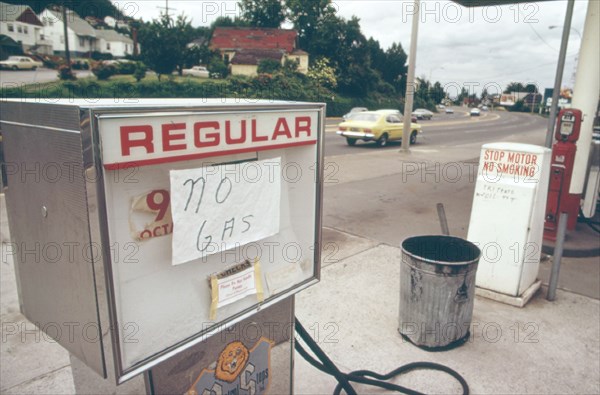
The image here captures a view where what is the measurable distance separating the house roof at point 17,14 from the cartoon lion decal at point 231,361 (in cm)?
6181

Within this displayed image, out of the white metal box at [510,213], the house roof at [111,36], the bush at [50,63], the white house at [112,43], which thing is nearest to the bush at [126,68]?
the bush at [50,63]

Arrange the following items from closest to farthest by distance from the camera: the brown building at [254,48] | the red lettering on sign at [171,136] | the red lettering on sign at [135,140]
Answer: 1. the red lettering on sign at [135,140]
2. the red lettering on sign at [171,136]
3. the brown building at [254,48]

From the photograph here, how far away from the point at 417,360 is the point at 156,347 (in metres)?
2.43

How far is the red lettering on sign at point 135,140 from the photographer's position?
1.31 meters

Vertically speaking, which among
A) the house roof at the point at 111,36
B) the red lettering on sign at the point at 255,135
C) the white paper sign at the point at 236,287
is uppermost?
the house roof at the point at 111,36

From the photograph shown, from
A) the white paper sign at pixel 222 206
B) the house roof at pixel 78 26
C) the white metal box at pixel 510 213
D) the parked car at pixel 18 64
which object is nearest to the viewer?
the white paper sign at pixel 222 206

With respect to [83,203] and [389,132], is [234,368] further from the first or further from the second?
[389,132]

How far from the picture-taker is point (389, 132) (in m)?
18.6

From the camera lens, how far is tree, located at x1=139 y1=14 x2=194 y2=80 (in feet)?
104

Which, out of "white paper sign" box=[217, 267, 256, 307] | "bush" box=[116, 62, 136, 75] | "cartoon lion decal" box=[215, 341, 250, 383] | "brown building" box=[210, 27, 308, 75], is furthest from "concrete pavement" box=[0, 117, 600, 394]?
"brown building" box=[210, 27, 308, 75]

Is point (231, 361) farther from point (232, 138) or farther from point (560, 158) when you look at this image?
point (560, 158)

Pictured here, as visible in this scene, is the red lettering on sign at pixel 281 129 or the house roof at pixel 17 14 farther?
the house roof at pixel 17 14

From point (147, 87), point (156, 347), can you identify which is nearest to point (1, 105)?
point (156, 347)

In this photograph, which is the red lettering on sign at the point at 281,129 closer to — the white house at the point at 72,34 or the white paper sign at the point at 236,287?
the white paper sign at the point at 236,287
